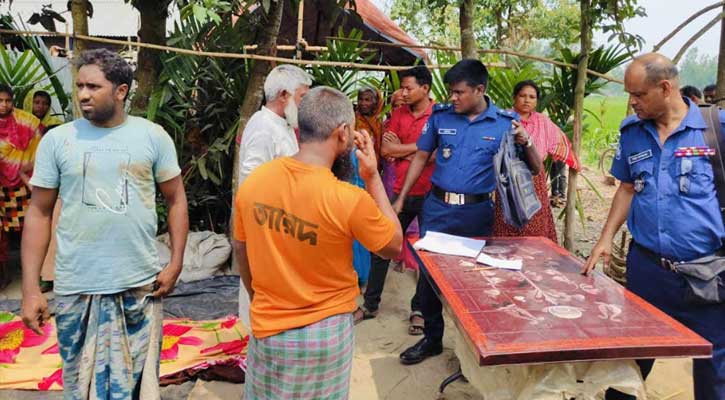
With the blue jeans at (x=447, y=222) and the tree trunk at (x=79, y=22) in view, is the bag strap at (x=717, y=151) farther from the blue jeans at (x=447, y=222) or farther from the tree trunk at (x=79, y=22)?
the tree trunk at (x=79, y=22)

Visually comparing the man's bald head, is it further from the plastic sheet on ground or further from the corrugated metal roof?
the corrugated metal roof

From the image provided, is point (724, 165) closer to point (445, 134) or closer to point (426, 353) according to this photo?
point (445, 134)

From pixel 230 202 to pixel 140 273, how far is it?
3.26 meters

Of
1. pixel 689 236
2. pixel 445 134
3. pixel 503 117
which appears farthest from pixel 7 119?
pixel 689 236

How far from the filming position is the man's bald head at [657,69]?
2.15 metres

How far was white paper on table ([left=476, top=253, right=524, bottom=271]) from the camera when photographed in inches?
98.8

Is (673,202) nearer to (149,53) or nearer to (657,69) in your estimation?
(657,69)

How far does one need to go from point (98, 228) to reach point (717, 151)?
7.97 feet

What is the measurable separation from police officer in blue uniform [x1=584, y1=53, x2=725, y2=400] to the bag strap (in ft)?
0.07

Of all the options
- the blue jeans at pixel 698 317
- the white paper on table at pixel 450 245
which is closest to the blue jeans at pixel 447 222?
the white paper on table at pixel 450 245

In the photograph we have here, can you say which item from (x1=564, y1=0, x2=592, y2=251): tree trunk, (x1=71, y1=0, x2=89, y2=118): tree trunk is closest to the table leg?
(x1=564, y1=0, x2=592, y2=251): tree trunk

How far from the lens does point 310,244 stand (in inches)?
66.6

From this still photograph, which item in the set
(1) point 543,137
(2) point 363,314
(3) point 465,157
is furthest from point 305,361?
(1) point 543,137

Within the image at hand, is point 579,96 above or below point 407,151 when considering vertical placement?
above
